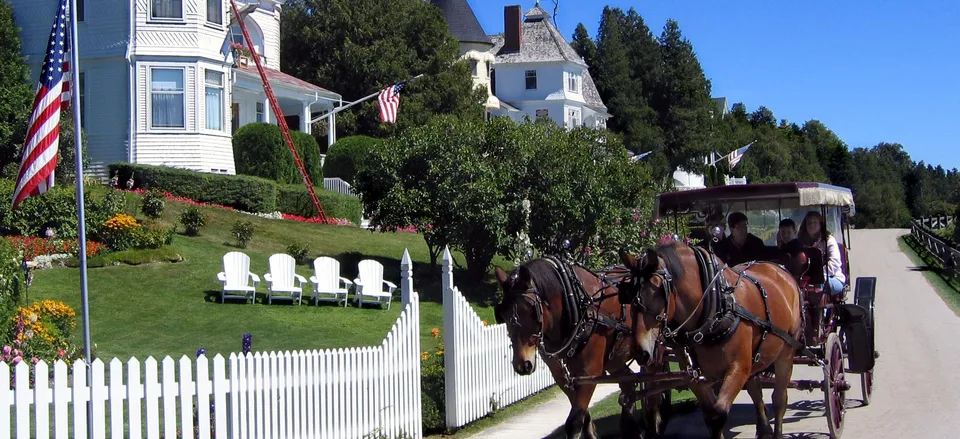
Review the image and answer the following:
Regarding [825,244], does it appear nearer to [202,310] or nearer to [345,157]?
[202,310]

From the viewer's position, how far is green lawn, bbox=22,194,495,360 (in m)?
16.9

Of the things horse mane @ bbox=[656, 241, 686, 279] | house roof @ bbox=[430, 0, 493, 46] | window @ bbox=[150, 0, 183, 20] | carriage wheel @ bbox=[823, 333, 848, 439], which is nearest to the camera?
horse mane @ bbox=[656, 241, 686, 279]

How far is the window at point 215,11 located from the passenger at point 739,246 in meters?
26.9

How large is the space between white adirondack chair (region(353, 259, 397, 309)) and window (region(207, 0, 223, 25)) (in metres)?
16.5

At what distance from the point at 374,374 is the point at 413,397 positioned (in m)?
1.12

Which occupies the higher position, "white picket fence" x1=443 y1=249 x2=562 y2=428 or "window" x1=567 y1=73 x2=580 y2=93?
"window" x1=567 y1=73 x2=580 y2=93

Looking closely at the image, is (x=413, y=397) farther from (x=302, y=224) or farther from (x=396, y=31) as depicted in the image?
(x=396, y=31)

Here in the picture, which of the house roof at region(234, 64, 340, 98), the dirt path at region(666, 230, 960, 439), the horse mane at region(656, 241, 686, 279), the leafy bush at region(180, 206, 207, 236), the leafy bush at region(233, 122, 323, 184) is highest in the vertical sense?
the house roof at region(234, 64, 340, 98)

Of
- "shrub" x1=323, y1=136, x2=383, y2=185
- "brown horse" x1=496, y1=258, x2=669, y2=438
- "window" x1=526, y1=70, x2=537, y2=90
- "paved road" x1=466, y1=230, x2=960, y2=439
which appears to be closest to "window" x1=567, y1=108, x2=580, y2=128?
"window" x1=526, y1=70, x2=537, y2=90

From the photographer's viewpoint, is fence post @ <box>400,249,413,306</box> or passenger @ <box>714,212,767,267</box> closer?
fence post @ <box>400,249,413,306</box>

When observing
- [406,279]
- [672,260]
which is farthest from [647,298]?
[406,279]

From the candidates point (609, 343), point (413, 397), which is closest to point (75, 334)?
point (413, 397)

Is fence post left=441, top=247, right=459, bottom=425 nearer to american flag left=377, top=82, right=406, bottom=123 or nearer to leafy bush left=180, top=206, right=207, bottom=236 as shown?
leafy bush left=180, top=206, right=207, bottom=236

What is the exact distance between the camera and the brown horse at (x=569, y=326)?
845 cm
